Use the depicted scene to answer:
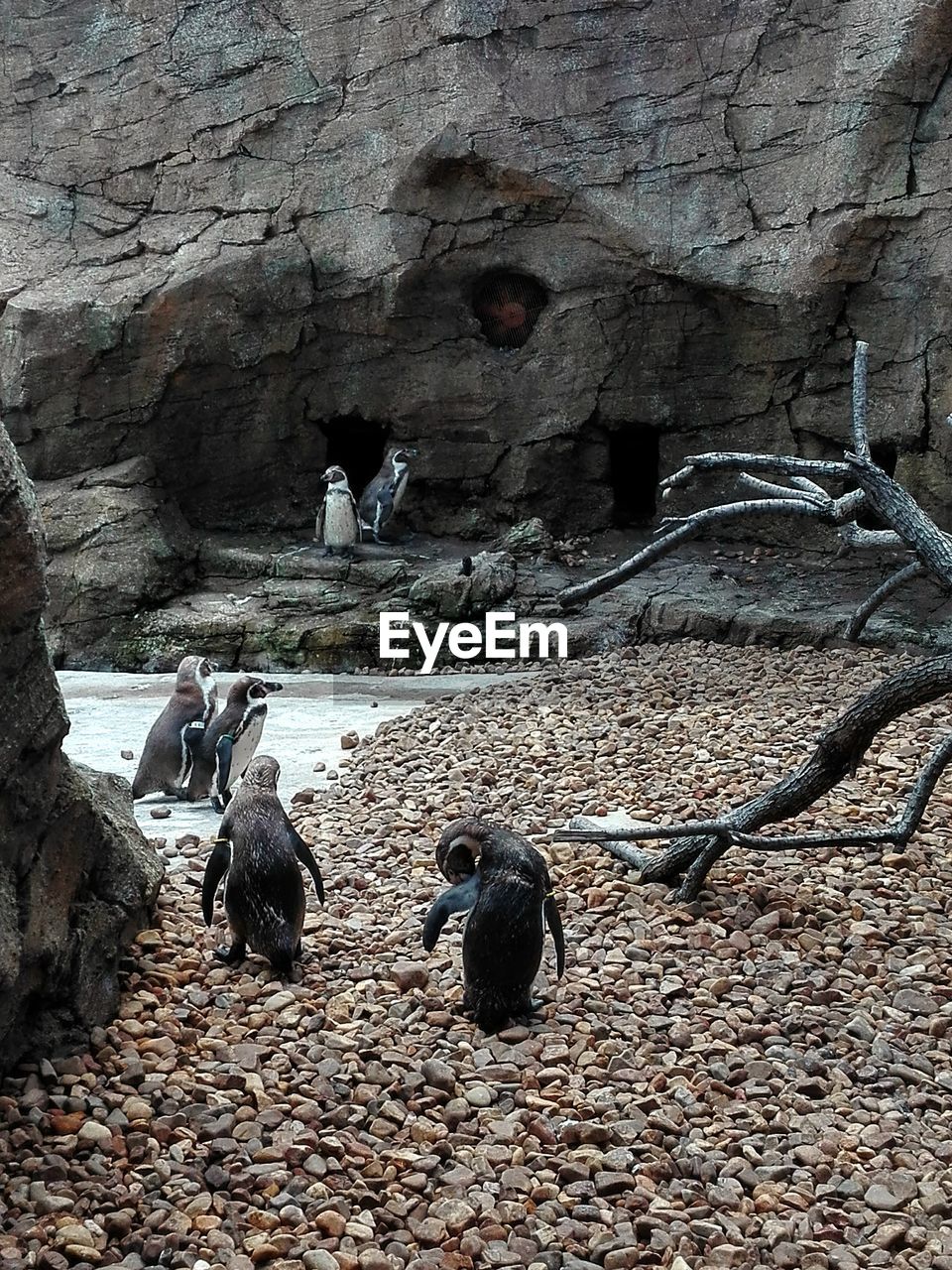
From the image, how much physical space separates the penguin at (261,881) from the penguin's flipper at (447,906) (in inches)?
20.2

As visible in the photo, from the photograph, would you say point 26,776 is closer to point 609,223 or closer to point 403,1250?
point 403,1250

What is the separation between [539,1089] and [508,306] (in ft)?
31.5

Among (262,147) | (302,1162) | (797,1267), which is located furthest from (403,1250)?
(262,147)

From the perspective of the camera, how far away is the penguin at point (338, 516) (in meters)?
11.5

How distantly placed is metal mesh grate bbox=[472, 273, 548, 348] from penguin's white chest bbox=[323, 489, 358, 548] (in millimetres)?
2143

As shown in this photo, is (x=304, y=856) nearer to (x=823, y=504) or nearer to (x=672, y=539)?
(x=672, y=539)

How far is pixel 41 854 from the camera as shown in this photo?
11.3ft

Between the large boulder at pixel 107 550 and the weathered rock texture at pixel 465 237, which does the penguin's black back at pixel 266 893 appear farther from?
the weathered rock texture at pixel 465 237

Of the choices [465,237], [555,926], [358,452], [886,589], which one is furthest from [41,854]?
[358,452]

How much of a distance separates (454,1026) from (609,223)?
8.70 m

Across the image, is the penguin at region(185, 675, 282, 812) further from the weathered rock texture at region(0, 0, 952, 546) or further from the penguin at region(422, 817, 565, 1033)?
the weathered rock texture at region(0, 0, 952, 546)

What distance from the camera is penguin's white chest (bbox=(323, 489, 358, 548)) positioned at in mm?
11523

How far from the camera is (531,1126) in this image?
3.25 metres
